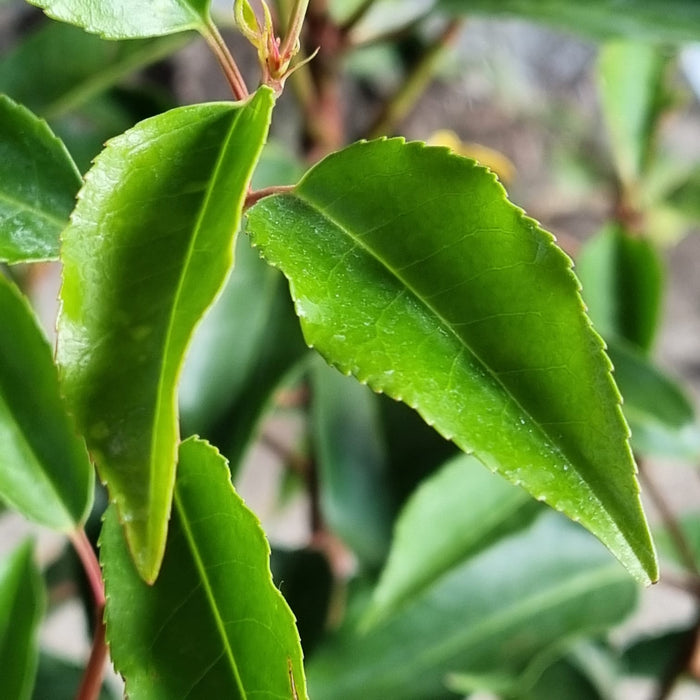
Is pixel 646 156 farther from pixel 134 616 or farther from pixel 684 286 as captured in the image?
pixel 134 616

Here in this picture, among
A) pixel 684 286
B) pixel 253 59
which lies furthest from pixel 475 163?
pixel 684 286

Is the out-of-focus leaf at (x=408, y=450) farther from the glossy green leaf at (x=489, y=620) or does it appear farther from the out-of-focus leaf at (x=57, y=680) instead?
the out-of-focus leaf at (x=57, y=680)

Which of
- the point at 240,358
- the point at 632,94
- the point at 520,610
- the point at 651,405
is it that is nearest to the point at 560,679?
the point at 520,610

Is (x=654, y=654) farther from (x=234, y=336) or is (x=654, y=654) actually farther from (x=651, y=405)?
(x=234, y=336)

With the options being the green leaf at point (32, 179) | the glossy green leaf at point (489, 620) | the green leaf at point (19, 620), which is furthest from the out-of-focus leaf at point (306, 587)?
the green leaf at point (32, 179)

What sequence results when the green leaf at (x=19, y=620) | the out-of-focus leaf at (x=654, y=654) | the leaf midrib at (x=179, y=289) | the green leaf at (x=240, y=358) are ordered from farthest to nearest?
the out-of-focus leaf at (x=654, y=654) < the green leaf at (x=240, y=358) < the green leaf at (x=19, y=620) < the leaf midrib at (x=179, y=289)

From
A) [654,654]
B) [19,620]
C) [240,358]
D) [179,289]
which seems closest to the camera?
[179,289]
